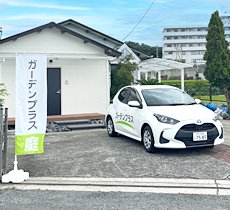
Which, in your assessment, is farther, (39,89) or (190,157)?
(190,157)

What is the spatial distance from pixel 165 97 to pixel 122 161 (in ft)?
7.38

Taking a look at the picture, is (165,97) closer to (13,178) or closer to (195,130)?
(195,130)

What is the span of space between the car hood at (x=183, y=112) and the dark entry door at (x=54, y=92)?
6.11 metres

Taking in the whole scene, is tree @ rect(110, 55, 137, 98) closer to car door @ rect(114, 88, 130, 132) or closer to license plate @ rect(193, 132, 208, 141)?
car door @ rect(114, 88, 130, 132)

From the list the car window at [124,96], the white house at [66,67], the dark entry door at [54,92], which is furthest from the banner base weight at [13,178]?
the dark entry door at [54,92]

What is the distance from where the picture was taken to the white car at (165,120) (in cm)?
603

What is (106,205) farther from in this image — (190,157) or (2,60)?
(2,60)

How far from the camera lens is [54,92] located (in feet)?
39.0

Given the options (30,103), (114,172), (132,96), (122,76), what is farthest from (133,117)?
(122,76)

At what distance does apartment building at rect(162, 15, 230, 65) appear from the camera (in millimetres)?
86438

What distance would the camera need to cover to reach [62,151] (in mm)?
6980

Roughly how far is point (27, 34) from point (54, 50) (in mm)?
1213

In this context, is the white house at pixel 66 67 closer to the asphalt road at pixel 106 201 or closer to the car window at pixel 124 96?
the car window at pixel 124 96

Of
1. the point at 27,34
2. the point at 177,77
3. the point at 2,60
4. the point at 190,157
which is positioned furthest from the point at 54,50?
the point at 177,77
